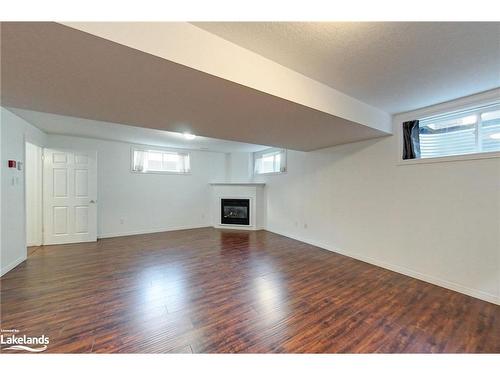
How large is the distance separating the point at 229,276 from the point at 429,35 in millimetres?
3121

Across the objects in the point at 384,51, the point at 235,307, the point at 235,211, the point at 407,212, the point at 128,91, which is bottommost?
the point at 235,307

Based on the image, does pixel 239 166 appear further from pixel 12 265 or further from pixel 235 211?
pixel 12 265

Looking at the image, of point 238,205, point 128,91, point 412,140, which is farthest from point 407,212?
point 238,205

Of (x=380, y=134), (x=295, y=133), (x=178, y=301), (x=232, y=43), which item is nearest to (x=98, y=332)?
(x=178, y=301)

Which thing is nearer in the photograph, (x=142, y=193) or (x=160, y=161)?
(x=142, y=193)

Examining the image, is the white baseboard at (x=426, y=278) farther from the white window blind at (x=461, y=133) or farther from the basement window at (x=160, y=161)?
the basement window at (x=160, y=161)

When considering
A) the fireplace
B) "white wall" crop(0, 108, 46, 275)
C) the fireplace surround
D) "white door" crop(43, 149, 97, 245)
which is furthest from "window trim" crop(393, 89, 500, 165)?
"white door" crop(43, 149, 97, 245)

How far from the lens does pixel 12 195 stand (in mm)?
2910

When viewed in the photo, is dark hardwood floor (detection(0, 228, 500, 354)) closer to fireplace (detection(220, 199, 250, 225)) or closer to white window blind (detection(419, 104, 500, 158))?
white window blind (detection(419, 104, 500, 158))

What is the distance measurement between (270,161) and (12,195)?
204 inches

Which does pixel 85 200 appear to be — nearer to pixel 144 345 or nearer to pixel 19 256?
pixel 19 256

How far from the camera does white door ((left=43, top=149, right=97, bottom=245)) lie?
13.6 ft

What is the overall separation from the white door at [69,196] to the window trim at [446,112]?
236 inches

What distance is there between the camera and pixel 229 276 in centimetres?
278
